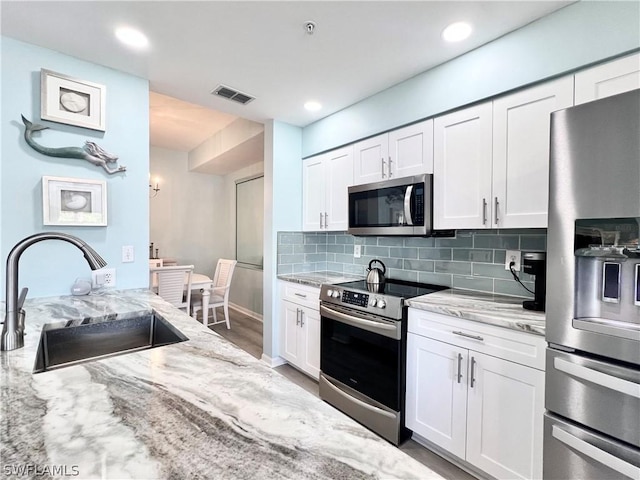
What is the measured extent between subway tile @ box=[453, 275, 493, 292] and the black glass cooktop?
4.4 inches

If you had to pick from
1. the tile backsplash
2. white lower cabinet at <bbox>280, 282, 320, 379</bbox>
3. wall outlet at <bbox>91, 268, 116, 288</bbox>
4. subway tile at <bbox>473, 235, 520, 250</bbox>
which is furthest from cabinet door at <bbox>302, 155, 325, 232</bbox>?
wall outlet at <bbox>91, 268, 116, 288</bbox>

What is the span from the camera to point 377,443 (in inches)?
22.9

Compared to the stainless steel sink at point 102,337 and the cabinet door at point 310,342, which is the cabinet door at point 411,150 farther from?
the stainless steel sink at point 102,337

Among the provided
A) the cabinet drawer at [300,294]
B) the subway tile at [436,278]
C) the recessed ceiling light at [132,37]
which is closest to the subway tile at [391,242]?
the subway tile at [436,278]

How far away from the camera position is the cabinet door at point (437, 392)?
1628mm

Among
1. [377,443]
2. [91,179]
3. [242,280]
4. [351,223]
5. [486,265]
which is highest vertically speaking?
[91,179]

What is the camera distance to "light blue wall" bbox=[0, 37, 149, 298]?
5.72 ft

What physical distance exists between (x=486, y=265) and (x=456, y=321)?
68 centimetres

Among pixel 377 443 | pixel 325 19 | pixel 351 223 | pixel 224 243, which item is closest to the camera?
pixel 377 443

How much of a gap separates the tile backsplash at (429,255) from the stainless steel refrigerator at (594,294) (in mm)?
744

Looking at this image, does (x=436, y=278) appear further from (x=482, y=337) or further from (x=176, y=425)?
(x=176, y=425)

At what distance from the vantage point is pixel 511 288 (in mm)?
1967

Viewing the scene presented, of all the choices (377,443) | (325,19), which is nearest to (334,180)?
(325,19)

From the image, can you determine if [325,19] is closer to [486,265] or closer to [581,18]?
[581,18]
